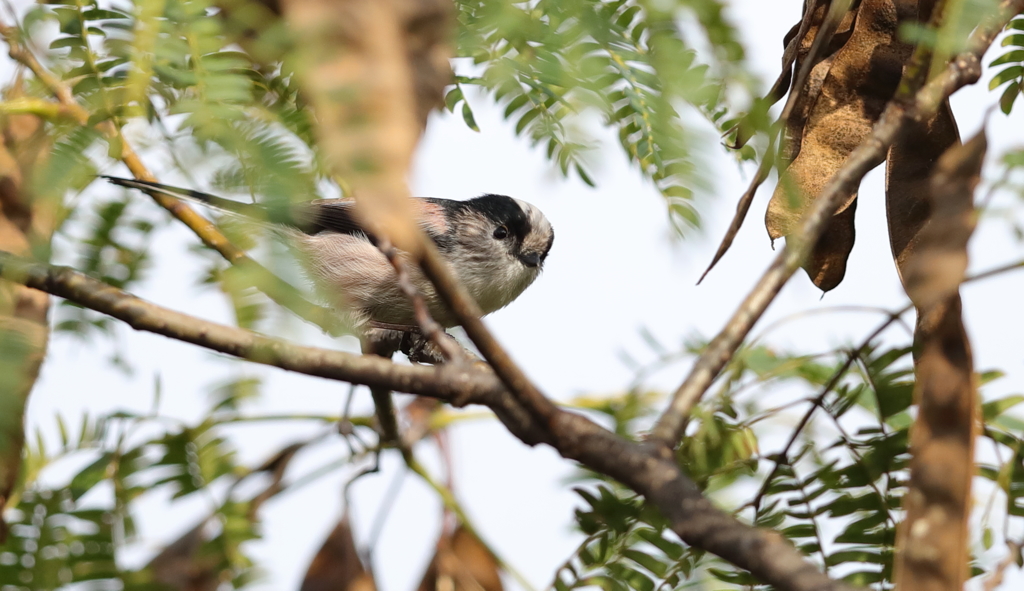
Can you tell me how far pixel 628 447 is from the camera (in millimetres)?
1316

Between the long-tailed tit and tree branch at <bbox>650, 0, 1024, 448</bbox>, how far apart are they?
253cm

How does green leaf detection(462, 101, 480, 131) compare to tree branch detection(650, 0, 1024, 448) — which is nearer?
tree branch detection(650, 0, 1024, 448)

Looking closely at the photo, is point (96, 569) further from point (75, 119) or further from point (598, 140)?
point (598, 140)

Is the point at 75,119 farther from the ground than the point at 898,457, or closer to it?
closer to it

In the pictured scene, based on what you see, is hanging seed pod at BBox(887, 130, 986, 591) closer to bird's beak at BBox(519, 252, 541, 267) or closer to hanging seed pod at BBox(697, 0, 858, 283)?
hanging seed pod at BBox(697, 0, 858, 283)

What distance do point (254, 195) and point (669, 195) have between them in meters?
0.59

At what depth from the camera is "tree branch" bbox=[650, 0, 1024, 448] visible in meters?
1.39

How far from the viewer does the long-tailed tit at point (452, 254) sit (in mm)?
4332

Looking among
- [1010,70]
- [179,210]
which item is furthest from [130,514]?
[1010,70]

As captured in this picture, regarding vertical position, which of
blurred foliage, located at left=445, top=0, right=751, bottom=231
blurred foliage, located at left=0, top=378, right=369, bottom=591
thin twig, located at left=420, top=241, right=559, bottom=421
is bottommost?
blurred foliage, located at left=0, top=378, right=369, bottom=591

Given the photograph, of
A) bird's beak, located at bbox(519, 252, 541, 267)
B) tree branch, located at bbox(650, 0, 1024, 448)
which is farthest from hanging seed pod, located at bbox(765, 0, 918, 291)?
bird's beak, located at bbox(519, 252, 541, 267)

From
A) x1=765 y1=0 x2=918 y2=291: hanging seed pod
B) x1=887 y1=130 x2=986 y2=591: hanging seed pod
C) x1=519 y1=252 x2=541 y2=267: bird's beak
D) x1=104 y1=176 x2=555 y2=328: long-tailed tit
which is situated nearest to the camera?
x1=887 y1=130 x2=986 y2=591: hanging seed pod

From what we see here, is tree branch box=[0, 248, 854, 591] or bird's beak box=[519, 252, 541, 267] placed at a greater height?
bird's beak box=[519, 252, 541, 267]

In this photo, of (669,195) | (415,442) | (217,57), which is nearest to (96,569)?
(415,442)
